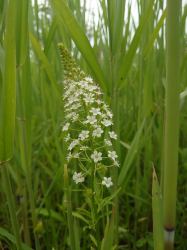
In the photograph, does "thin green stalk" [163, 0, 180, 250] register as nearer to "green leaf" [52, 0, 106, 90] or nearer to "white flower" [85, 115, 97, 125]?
"white flower" [85, 115, 97, 125]

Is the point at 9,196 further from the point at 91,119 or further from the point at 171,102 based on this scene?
the point at 171,102

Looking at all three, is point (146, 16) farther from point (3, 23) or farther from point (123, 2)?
point (3, 23)

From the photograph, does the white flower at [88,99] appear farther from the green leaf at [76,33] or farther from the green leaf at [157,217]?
the green leaf at [157,217]

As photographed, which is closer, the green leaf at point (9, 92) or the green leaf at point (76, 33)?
the green leaf at point (9, 92)

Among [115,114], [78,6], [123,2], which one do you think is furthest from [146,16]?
[78,6]

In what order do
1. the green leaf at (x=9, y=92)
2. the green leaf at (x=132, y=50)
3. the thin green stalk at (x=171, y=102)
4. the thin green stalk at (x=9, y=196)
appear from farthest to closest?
1. the green leaf at (x=132, y=50)
2. the thin green stalk at (x=9, y=196)
3. the green leaf at (x=9, y=92)
4. the thin green stalk at (x=171, y=102)

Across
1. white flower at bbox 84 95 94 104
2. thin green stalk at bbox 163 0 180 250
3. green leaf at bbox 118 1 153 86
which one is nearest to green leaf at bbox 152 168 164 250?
thin green stalk at bbox 163 0 180 250

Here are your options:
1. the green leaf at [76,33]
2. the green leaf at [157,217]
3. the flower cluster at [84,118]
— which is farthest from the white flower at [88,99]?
the green leaf at [157,217]

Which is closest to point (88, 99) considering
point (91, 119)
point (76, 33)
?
point (91, 119)
